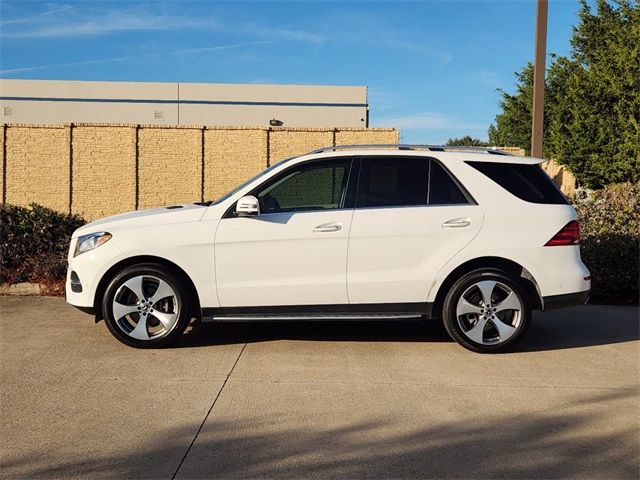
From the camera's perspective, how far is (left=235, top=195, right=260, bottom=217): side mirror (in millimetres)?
5766

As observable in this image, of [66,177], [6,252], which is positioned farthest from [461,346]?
[66,177]

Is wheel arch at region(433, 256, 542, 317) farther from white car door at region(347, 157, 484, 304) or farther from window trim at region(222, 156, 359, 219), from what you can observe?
window trim at region(222, 156, 359, 219)

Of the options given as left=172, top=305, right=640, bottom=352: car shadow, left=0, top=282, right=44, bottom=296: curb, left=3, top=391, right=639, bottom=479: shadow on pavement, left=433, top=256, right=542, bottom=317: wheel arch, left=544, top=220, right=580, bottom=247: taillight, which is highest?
left=544, top=220, right=580, bottom=247: taillight

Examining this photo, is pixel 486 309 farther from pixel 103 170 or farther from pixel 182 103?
pixel 182 103

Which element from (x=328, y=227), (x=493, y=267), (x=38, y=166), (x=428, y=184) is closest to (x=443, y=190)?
(x=428, y=184)

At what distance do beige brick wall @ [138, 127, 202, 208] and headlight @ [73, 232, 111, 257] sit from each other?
12.0 meters

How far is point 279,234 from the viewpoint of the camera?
5848 mm

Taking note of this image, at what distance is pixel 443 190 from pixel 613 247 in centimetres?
394

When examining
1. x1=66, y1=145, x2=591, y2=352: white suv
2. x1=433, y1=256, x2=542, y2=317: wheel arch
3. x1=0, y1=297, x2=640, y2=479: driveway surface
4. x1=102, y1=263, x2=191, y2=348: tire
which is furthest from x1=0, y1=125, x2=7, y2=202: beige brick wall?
x1=433, y1=256, x2=542, y2=317: wheel arch

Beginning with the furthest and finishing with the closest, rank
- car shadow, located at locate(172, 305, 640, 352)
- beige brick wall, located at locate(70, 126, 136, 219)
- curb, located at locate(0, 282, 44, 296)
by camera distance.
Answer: beige brick wall, located at locate(70, 126, 136, 219)
curb, located at locate(0, 282, 44, 296)
car shadow, located at locate(172, 305, 640, 352)

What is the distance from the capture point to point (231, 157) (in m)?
17.8

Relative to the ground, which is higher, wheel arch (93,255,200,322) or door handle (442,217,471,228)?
door handle (442,217,471,228)

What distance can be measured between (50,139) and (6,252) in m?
9.49

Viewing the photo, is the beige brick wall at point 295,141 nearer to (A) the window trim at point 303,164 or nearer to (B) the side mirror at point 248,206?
(A) the window trim at point 303,164
